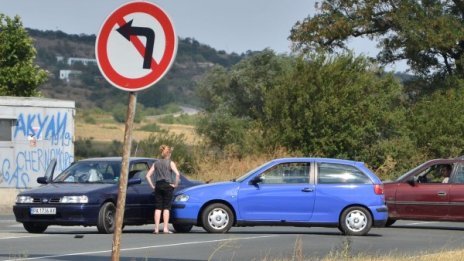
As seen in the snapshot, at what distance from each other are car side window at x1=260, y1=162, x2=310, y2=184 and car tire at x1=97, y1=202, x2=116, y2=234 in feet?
9.51

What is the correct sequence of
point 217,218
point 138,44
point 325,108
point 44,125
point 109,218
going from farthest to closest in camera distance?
point 325,108, point 44,125, point 217,218, point 109,218, point 138,44

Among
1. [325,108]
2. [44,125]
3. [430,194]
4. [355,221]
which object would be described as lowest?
[355,221]

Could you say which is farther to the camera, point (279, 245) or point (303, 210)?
point (303, 210)

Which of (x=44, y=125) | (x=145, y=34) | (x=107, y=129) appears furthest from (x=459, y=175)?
(x=107, y=129)

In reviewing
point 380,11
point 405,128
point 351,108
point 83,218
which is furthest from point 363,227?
point 380,11

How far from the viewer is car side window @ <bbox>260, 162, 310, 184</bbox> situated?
21.3m

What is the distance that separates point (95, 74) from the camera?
116625 millimetres

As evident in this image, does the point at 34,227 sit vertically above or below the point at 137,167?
below

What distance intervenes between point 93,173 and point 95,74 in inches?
3779

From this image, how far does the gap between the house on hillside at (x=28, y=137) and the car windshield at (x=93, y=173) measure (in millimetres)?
8708

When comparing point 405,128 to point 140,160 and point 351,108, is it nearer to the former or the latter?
point 351,108

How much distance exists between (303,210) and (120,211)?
41.4 ft

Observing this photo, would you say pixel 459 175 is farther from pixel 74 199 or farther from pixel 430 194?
pixel 74 199

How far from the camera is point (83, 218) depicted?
20.3m
